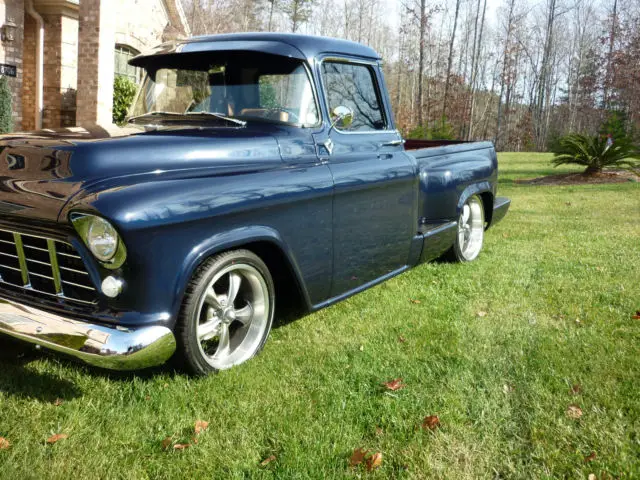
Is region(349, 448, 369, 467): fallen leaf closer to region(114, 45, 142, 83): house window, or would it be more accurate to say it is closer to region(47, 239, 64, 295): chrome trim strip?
region(47, 239, 64, 295): chrome trim strip

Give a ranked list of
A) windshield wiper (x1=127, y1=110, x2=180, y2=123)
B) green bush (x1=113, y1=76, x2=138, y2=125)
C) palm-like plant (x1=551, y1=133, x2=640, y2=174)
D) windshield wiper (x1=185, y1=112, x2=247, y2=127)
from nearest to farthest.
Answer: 1. windshield wiper (x1=185, y1=112, x2=247, y2=127)
2. windshield wiper (x1=127, y1=110, x2=180, y2=123)
3. palm-like plant (x1=551, y1=133, x2=640, y2=174)
4. green bush (x1=113, y1=76, x2=138, y2=125)

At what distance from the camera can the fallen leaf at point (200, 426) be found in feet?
8.48

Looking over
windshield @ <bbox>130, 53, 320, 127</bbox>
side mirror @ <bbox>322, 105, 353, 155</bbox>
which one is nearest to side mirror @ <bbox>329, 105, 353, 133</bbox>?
side mirror @ <bbox>322, 105, 353, 155</bbox>

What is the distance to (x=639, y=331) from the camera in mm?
3834

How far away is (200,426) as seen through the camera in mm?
2617

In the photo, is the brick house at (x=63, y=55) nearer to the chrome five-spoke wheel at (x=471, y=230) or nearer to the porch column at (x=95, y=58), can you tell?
the porch column at (x=95, y=58)

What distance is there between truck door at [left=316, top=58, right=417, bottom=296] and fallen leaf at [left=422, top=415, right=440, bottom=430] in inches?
47.4

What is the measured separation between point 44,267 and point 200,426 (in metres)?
1.10

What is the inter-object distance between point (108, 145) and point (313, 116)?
131 cm

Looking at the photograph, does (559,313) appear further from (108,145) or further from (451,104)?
(451,104)

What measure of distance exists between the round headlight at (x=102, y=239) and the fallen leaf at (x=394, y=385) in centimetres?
152

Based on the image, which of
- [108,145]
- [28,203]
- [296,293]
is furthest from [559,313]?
[28,203]

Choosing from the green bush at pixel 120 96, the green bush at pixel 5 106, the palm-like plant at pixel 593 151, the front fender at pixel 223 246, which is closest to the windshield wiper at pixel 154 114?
the front fender at pixel 223 246

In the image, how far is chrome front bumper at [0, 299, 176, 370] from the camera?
2506 millimetres
